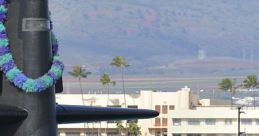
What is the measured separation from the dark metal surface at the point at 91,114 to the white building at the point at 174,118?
13314 centimetres

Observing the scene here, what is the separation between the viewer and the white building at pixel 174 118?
158m

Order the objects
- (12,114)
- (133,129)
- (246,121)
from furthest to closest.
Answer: (133,129), (246,121), (12,114)

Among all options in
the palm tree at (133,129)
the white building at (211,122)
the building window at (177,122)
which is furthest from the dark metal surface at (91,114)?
the palm tree at (133,129)

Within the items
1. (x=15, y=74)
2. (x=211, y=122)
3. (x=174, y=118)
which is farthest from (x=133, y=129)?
(x=15, y=74)

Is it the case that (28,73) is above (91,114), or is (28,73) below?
above

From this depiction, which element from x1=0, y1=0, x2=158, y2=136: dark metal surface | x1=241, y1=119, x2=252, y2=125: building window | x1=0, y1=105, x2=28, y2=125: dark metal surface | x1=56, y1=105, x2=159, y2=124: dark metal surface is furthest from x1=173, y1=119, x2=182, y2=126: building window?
x1=0, y1=105, x2=28, y2=125: dark metal surface

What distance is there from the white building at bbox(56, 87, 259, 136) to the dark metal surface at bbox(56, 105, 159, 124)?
437 feet

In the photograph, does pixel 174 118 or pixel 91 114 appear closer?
pixel 91 114

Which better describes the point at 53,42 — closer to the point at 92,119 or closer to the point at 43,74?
the point at 43,74

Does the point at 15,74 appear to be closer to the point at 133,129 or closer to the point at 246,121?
the point at 246,121

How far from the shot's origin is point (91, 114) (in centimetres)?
1880

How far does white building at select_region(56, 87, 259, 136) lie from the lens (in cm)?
15762

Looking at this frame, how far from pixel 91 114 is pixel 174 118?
140 metres

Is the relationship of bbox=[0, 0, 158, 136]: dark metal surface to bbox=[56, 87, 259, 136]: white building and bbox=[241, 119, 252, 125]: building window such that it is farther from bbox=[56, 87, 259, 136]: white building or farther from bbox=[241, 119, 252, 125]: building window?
bbox=[241, 119, 252, 125]: building window
